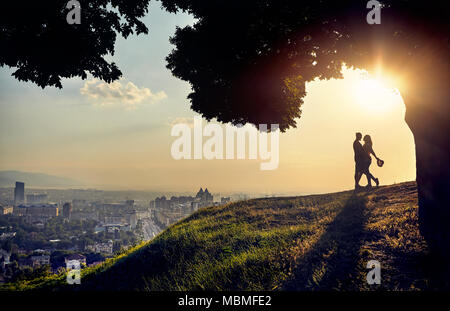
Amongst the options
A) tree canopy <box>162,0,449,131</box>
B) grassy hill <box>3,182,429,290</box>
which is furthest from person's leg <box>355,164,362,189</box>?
tree canopy <box>162,0,449,131</box>

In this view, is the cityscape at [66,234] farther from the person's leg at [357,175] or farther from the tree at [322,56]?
the person's leg at [357,175]

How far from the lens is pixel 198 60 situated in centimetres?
944

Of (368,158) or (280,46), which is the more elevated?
(280,46)

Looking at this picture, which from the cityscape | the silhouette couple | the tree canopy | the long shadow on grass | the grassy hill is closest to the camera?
the long shadow on grass

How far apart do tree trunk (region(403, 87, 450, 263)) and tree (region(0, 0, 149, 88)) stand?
857cm

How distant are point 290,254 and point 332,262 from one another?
0.97m

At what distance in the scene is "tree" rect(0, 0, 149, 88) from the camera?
7629mm

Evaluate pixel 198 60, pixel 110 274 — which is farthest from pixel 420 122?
pixel 110 274

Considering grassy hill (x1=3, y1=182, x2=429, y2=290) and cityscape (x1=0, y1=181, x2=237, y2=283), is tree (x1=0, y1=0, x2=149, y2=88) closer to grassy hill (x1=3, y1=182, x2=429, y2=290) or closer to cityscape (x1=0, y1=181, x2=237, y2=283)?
grassy hill (x1=3, y1=182, x2=429, y2=290)

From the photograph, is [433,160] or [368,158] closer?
[433,160]

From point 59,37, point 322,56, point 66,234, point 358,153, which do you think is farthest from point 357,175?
point 66,234

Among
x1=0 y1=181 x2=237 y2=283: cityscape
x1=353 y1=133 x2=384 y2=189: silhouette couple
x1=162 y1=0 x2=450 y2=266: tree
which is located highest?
x1=162 y1=0 x2=450 y2=266: tree

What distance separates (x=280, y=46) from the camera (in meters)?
8.66

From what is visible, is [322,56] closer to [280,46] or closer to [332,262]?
[280,46]
